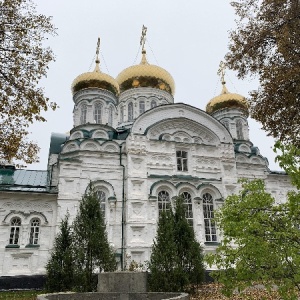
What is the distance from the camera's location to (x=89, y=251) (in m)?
11.4

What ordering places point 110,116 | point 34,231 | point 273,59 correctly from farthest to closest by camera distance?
1. point 110,116
2. point 34,231
3. point 273,59

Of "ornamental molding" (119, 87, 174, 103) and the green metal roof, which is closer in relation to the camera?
the green metal roof

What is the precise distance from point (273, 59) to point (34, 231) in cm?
1216

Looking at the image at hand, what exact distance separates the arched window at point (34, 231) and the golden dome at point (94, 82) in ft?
27.0

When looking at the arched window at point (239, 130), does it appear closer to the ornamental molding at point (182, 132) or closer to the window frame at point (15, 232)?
the ornamental molding at point (182, 132)

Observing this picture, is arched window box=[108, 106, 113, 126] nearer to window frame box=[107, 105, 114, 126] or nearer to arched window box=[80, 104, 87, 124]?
window frame box=[107, 105, 114, 126]

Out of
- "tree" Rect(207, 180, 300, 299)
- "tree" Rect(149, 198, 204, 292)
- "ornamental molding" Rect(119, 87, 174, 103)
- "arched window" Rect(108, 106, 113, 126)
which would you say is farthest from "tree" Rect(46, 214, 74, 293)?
"ornamental molding" Rect(119, 87, 174, 103)

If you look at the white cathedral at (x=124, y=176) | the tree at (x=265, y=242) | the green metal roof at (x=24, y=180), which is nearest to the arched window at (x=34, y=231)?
the white cathedral at (x=124, y=176)

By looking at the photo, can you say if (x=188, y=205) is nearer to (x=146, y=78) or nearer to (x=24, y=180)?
(x=24, y=180)

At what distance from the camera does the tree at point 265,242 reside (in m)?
4.58

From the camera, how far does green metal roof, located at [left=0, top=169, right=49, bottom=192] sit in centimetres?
1603

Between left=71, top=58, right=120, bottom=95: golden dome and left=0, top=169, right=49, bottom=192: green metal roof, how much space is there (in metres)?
5.37

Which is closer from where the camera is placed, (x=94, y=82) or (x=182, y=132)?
(x=182, y=132)

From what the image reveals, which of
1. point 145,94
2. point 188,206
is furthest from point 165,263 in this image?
point 145,94
